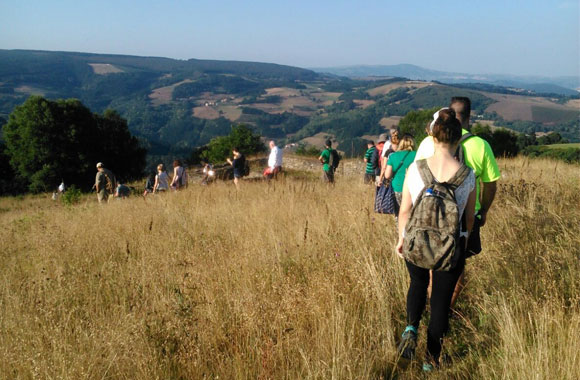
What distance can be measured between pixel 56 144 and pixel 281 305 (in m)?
42.4

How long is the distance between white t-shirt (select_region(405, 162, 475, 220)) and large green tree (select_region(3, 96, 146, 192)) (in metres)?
38.7

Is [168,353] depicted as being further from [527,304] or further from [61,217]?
[61,217]

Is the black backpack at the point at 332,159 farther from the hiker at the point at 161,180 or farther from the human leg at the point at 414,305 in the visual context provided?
the human leg at the point at 414,305

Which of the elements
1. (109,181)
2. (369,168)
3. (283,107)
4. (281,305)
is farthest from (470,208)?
(283,107)

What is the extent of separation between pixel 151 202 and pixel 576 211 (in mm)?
6510

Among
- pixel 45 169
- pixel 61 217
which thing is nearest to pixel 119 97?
pixel 45 169

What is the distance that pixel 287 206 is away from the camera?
17.4ft

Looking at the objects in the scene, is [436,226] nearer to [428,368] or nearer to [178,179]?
[428,368]

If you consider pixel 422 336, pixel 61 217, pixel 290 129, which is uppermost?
pixel 422 336

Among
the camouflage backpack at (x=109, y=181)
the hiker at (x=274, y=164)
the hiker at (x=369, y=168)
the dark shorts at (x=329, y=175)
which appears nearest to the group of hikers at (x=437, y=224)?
the hiker at (x=369, y=168)

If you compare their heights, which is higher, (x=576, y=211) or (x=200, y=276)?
(x=576, y=211)

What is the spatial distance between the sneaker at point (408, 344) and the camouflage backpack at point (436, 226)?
0.47 m

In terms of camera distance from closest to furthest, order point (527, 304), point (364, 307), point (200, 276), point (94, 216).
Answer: point (527, 304) < point (364, 307) < point (200, 276) < point (94, 216)

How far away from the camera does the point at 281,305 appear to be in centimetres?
233
